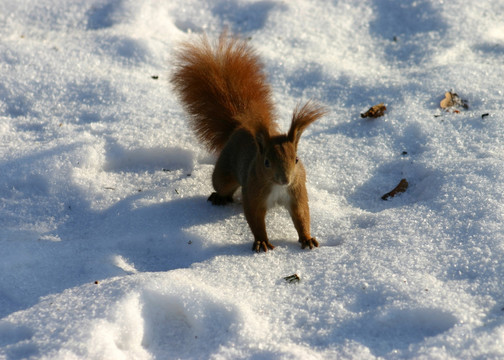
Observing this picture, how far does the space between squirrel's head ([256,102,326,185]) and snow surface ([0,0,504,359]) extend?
1.24 ft

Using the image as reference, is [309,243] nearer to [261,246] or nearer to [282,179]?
[261,246]

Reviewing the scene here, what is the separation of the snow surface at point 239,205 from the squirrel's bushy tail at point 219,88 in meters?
0.23

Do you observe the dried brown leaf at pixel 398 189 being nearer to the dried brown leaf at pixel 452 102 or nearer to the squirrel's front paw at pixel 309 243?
the squirrel's front paw at pixel 309 243

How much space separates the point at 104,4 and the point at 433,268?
10.9 feet

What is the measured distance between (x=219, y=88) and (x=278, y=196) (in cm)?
82

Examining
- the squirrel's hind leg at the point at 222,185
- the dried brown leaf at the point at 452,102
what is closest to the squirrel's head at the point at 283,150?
the squirrel's hind leg at the point at 222,185

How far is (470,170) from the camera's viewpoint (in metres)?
3.04

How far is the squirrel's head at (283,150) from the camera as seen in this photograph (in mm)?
2672

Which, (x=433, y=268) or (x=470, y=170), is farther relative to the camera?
(x=470, y=170)

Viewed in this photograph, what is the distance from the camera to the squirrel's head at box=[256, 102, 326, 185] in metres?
2.67

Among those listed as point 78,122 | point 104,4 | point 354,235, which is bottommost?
point 354,235

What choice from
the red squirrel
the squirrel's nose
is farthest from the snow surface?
the squirrel's nose

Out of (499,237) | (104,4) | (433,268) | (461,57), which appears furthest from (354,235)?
(104,4)

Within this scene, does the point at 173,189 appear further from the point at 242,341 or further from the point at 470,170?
the point at 470,170
